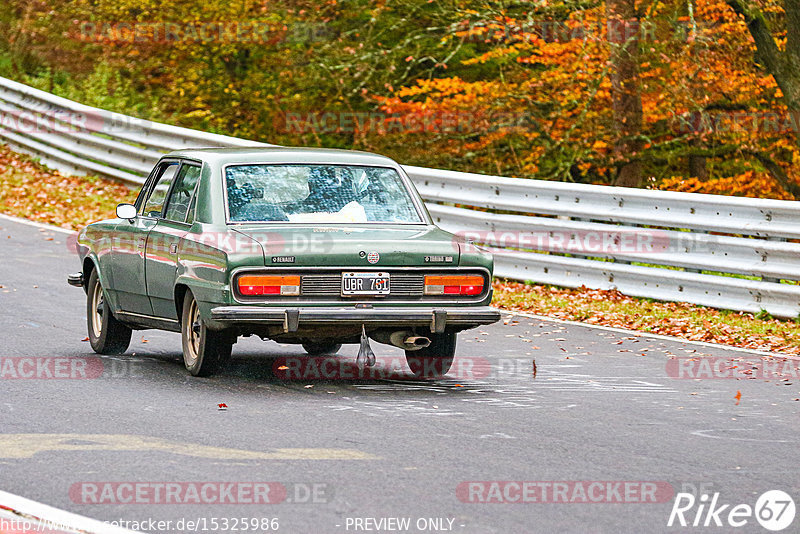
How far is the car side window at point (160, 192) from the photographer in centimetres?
1062

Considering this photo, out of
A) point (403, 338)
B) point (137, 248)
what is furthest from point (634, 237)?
point (137, 248)

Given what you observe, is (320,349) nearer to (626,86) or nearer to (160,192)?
(160,192)

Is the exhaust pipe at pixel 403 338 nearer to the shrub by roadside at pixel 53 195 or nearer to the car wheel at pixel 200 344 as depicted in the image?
the car wheel at pixel 200 344

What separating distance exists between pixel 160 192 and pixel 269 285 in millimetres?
2208

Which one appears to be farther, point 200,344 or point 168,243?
point 168,243

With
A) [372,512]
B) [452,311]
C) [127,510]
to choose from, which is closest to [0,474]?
[127,510]

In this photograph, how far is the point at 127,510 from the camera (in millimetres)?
6055

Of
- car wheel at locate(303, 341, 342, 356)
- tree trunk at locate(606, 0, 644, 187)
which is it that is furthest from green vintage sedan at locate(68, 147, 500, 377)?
tree trunk at locate(606, 0, 644, 187)

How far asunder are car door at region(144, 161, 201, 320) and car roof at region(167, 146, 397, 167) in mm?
154

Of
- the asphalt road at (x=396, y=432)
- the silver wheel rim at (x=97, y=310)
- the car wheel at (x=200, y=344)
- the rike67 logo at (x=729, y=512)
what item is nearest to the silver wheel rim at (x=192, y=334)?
the car wheel at (x=200, y=344)

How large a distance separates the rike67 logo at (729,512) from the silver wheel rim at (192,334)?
427 centimetres

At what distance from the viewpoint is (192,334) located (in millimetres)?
9773

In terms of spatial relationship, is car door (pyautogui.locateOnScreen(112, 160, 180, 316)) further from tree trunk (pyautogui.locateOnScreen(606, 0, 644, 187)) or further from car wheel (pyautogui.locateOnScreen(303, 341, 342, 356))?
tree trunk (pyautogui.locateOnScreen(606, 0, 644, 187))

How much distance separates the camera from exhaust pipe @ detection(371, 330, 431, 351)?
31.1 feet
